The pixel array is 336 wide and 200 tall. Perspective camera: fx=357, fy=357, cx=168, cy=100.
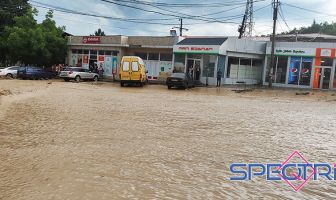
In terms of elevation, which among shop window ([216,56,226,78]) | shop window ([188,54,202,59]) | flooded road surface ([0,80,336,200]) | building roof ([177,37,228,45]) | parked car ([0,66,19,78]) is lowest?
flooded road surface ([0,80,336,200])

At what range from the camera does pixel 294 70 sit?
32562 millimetres

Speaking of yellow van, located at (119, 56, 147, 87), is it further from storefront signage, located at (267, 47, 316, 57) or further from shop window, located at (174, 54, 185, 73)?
storefront signage, located at (267, 47, 316, 57)

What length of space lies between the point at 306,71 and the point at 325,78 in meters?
1.69

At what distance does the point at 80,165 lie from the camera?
6.32 metres

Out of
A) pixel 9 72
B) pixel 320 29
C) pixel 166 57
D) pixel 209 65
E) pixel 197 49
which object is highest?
pixel 320 29

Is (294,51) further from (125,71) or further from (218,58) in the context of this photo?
(125,71)

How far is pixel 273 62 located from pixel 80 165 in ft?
95.1

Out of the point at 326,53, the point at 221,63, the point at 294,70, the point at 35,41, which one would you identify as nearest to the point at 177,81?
the point at 221,63

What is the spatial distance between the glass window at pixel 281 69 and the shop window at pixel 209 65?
6605 mm

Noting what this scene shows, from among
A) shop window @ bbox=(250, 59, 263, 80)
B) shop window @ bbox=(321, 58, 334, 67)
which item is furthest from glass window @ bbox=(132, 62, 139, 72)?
shop window @ bbox=(321, 58, 334, 67)

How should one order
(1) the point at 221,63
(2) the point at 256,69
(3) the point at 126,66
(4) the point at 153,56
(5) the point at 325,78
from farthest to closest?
(4) the point at 153,56 < (2) the point at 256,69 < (1) the point at 221,63 < (5) the point at 325,78 < (3) the point at 126,66

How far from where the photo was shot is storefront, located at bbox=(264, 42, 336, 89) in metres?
30.9

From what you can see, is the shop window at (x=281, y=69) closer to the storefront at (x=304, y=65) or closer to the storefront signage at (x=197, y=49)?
the storefront at (x=304, y=65)

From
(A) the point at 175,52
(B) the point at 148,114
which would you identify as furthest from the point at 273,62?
(B) the point at 148,114
